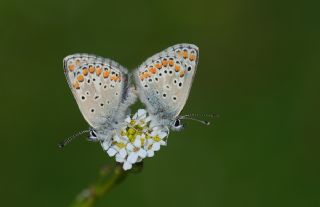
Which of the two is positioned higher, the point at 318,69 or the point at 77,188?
the point at 318,69

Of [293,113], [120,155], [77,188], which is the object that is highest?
[120,155]

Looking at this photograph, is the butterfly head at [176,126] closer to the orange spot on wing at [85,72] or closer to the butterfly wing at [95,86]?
the butterfly wing at [95,86]

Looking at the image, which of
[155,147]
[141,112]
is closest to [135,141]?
[155,147]

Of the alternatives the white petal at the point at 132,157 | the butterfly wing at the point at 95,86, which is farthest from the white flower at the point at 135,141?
the butterfly wing at the point at 95,86

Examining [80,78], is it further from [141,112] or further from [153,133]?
[153,133]

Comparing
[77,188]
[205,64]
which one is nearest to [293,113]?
[205,64]

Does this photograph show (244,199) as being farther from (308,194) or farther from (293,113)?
(293,113)

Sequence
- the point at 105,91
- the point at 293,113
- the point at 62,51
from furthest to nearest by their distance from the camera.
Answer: the point at 62,51
the point at 293,113
the point at 105,91

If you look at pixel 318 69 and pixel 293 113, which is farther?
pixel 318 69

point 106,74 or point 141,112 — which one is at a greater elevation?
point 106,74
